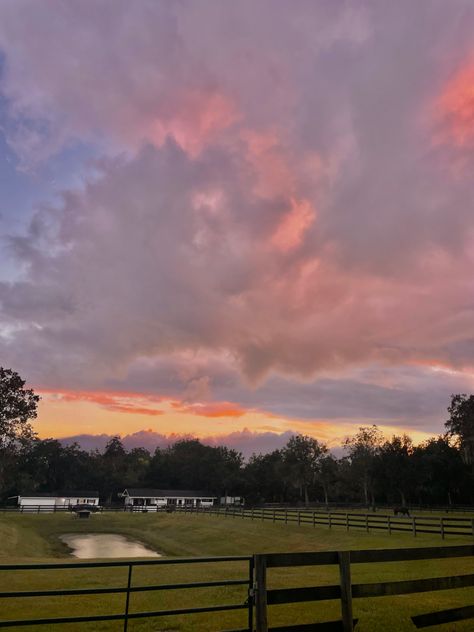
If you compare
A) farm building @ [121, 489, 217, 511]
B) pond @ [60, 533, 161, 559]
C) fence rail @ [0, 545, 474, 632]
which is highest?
fence rail @ [0, 545, 474, 632]

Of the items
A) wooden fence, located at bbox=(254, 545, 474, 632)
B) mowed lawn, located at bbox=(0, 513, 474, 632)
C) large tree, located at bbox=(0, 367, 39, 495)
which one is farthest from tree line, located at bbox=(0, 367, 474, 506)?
wooden fence, located at bbox=(254, 545, 474, 632)

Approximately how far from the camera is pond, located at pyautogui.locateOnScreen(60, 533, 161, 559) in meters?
35.1

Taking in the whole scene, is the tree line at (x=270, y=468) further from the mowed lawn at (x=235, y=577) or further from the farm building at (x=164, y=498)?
the mowed lawn at (x=235, y=577)

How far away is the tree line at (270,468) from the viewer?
210ft

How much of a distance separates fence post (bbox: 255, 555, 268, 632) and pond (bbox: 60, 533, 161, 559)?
3062cm

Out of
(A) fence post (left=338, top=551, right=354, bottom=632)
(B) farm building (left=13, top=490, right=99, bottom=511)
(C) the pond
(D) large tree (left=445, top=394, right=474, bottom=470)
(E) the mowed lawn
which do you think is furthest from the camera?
(B) farm building (left=13, top=490, right=99, bottom=511)

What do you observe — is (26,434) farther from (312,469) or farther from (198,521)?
(312,469)

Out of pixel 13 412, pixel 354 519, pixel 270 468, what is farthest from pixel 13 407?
pixel 270 468

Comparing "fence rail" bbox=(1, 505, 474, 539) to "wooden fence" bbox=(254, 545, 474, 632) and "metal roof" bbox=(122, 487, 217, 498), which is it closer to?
"wooden fence" bbox=(254, 545, 474, 632)

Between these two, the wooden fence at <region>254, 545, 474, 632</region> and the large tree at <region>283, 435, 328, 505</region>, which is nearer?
the wooden fence at <region>254, 545, 474, 632</region>

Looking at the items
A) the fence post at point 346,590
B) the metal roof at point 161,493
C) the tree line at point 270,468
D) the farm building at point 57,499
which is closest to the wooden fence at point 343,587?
the fence post at point 346,590

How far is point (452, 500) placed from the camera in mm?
95750

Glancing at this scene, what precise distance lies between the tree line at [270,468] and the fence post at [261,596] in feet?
203

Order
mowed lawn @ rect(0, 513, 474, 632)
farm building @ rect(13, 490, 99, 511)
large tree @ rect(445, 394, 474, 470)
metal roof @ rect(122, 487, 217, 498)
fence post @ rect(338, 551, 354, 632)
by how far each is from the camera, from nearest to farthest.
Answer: fence post @ rect(338, 551, 354, 632)
mowed lawn @ rect(0, 513, 474, 632)
large tree @ rect(445, 394, 474, 470)
farm building @ rect(13, 490, 99, 511)
metal roof @ rect(122, 487, 217, 498)
